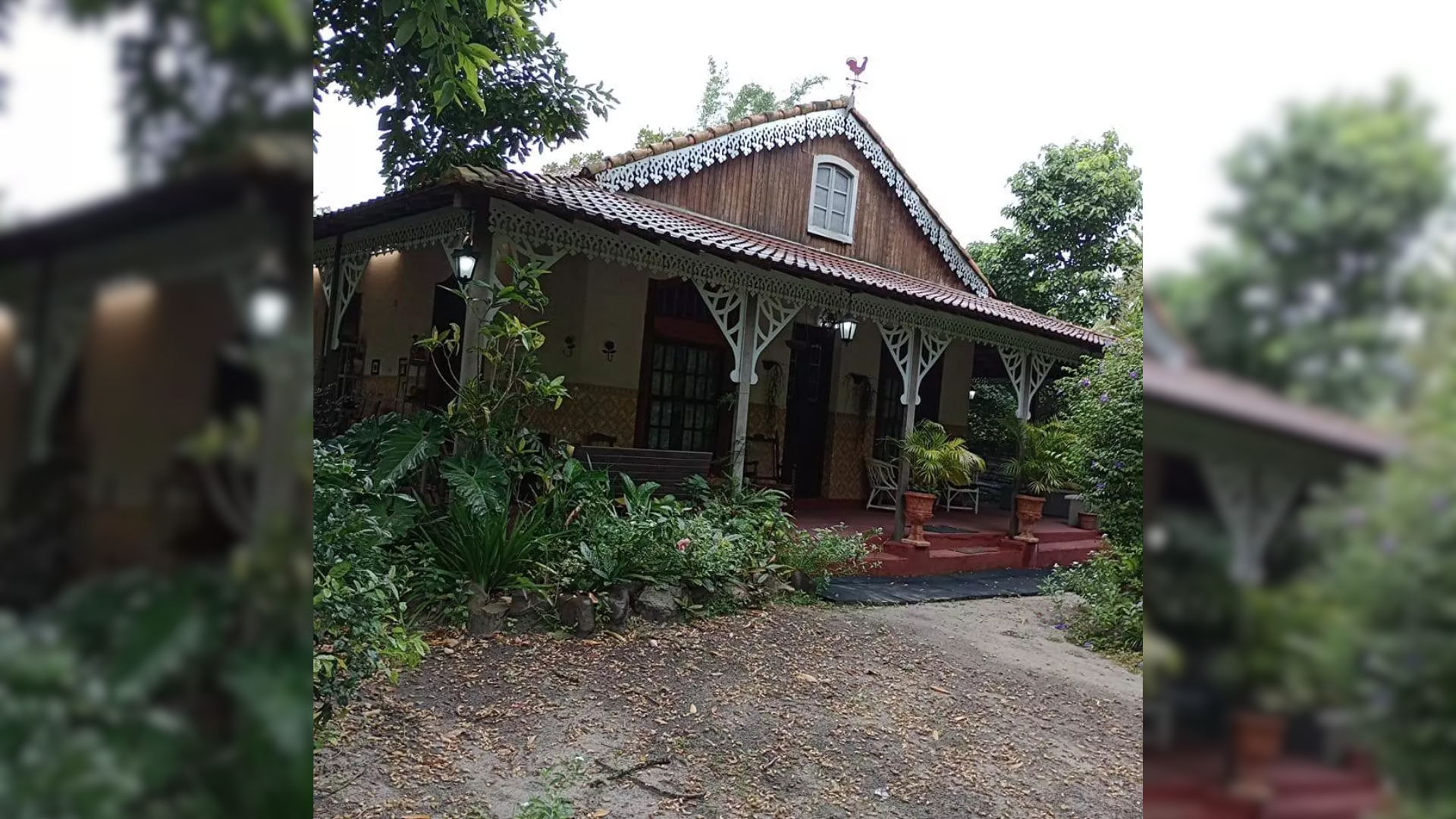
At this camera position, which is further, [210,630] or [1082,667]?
[1082,667]

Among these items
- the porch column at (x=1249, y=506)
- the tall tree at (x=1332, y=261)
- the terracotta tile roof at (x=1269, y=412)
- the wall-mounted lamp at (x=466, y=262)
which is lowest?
the porch column at (x=1249, y=506)

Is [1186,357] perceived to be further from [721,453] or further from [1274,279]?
[721,453]

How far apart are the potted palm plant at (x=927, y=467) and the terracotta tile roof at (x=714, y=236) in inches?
55.7

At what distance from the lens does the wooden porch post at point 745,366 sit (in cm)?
849

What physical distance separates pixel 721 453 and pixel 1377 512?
33.3ft

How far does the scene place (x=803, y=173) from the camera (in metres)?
12.7

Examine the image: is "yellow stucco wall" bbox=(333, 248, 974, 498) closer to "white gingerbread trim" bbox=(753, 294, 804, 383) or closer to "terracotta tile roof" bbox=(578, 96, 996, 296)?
"white gingerbread trim" bbox=(753, 294, 804, 383)

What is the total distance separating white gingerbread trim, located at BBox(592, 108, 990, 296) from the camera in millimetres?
10805

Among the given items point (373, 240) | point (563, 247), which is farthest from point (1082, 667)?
point (373, 240)

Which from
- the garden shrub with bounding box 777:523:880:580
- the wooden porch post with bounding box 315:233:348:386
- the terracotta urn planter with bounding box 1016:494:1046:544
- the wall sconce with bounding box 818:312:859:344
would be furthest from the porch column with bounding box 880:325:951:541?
the wooden porch post with bounding box 315:233:348:386

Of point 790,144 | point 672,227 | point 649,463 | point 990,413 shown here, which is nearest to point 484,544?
point 649,463

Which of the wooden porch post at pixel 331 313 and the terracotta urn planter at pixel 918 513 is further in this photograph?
the wooden porch post at pixel 331 313

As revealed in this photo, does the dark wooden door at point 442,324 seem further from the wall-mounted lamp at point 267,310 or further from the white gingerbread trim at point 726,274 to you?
the wall-mounted lamp at point 267,310

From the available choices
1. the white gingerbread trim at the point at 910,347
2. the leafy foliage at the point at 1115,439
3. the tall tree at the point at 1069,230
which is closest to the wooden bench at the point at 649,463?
the white gingerbread trim at the point at 910,347
